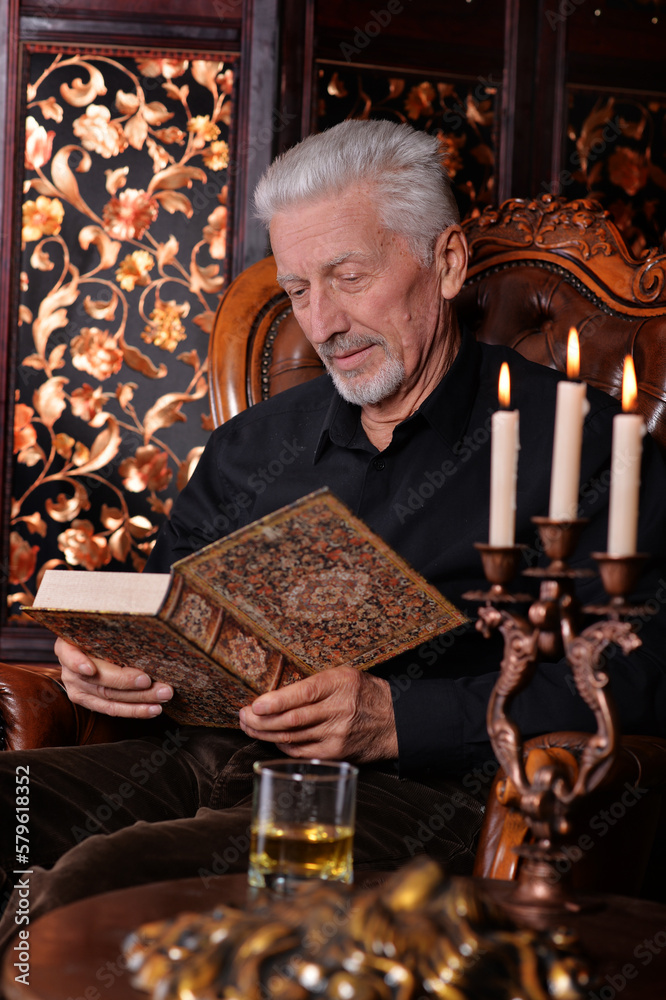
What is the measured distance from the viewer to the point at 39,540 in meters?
2.59

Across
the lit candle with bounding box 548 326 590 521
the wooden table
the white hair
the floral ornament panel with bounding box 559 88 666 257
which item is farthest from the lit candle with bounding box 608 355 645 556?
the floral ornament panel with bounding box 559 88 666 257

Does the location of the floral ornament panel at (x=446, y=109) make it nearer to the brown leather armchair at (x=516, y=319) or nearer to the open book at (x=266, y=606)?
the brown leather armchair at (x=516, y=319)

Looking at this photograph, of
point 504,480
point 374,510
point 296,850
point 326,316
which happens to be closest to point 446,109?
point 326,316

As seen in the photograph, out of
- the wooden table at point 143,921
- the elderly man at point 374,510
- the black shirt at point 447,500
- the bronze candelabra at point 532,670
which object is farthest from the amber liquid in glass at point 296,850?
the black shirt at point 447,500

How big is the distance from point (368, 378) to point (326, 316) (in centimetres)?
13

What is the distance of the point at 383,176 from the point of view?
1.72 metres

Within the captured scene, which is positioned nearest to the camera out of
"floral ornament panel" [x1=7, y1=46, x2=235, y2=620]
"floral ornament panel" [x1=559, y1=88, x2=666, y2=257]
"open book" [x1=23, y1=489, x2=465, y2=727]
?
"open book" [x1=23, y1=489, x2=465, y2=727]

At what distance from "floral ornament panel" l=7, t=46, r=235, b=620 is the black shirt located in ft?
2.27

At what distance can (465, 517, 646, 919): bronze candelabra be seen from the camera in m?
0.79

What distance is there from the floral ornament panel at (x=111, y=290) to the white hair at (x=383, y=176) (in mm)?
862

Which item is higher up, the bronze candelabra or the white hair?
the white hair

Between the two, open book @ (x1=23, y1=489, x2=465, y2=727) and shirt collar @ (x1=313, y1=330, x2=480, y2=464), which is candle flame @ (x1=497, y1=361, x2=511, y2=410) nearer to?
open book @ (x1=23, y1=489, x2=465, y2=727)

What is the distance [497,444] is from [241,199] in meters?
1.94

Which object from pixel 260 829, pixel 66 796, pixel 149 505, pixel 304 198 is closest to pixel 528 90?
pixel 304 198
